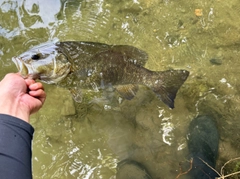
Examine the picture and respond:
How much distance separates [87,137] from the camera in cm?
370

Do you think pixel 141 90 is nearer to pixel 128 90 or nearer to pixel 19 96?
pixel 128 90

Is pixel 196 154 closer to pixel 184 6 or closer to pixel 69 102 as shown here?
pixel 69 102

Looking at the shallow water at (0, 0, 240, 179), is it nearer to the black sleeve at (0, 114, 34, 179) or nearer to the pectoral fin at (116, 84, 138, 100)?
the pectoral fin at (116, 84, 138, 100)

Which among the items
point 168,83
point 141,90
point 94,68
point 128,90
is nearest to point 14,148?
point 94,68

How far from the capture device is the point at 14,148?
1.99m

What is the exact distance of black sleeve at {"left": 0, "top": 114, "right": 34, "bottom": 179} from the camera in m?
1.86

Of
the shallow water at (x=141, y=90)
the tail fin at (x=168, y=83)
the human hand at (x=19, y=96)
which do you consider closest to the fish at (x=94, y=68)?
the tail fin at (x=168, y=83)

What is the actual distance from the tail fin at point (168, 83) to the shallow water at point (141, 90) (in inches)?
23.3

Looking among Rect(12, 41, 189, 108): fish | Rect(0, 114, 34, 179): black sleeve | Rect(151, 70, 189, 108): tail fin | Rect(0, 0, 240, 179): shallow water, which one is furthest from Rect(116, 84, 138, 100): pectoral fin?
Rect(0, 114, 34, 179): black sleeve

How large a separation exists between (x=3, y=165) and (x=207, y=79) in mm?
3012

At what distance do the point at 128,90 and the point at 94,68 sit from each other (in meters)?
0.47

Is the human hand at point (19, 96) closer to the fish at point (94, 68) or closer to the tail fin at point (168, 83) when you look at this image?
the fish at point (94, 68)

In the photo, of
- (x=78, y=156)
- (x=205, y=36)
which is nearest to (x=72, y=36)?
(x=78, y=156)

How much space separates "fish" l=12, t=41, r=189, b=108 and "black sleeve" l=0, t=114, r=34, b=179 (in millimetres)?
699
